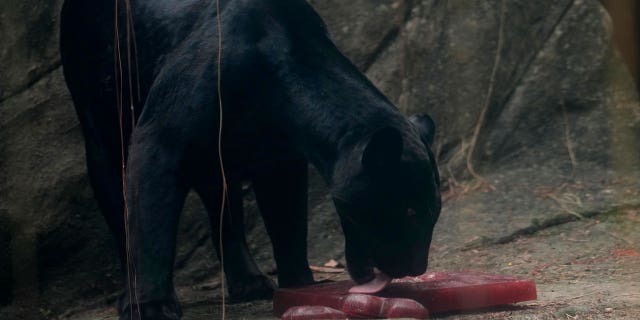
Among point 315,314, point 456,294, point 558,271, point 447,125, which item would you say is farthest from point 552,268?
point 315,314

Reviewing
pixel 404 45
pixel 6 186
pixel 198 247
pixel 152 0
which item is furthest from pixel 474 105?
pixel 6 186

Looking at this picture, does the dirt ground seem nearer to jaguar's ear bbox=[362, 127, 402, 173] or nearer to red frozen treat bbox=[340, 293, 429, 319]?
red frozen treat bbox=[340, 293, 429, 319]

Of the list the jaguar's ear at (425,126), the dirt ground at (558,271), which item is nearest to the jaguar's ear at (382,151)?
the jaguar's ear at (425,126)

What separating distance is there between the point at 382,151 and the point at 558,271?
5.09ft

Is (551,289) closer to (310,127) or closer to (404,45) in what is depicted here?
(310,127)

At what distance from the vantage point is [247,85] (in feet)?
13.6

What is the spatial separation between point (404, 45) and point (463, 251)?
1.49m

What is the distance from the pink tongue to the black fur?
0.05 m

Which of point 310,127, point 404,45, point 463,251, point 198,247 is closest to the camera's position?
point 310,127

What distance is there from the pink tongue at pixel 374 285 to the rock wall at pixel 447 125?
1.61 metres

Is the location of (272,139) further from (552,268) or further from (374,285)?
(552,268)

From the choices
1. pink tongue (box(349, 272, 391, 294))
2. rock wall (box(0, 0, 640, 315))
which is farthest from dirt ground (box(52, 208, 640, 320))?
pink tongue (box(349, 272, 391, 294))

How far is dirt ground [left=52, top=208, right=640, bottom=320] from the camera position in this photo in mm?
3726

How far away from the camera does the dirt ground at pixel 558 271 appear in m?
3.73
